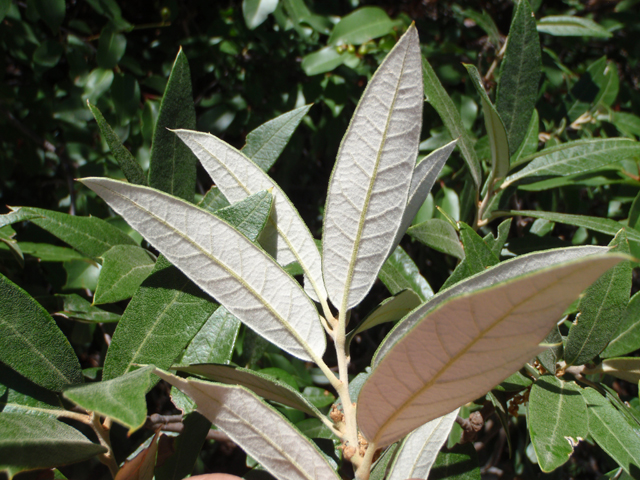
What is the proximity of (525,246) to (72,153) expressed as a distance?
1406 mm

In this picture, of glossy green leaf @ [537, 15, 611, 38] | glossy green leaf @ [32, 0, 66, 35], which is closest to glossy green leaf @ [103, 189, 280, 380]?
glossy green leaf @ [32, 0, 66, 35]

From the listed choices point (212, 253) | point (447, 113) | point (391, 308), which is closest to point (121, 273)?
point (212, 253)

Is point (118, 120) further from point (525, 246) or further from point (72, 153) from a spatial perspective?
point (525, 246)

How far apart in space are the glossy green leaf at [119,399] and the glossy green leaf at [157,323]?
144 mm

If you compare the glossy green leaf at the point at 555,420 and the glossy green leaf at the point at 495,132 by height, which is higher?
the glossy green leaf at the point at 495,132

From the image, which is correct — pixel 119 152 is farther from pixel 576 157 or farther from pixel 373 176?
pixel 576 157

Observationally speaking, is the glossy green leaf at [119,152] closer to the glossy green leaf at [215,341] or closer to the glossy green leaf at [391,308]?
the glossy green leaf at [215,341]

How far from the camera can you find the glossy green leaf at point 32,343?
534 mm

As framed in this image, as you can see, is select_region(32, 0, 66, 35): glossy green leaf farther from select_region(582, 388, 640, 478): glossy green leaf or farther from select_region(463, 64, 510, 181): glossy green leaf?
select_region(582, 388, 640, 478): glossy green leaf

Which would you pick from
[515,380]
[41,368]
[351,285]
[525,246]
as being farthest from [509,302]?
[525,246]

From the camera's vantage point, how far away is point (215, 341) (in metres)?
0.73

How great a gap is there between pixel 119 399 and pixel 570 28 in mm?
1707

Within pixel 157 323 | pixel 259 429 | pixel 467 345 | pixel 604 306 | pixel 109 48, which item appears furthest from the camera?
pixel 109 48

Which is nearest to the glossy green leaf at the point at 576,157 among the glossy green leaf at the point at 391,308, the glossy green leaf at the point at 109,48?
the glossy green leaf at the point at 391,308
